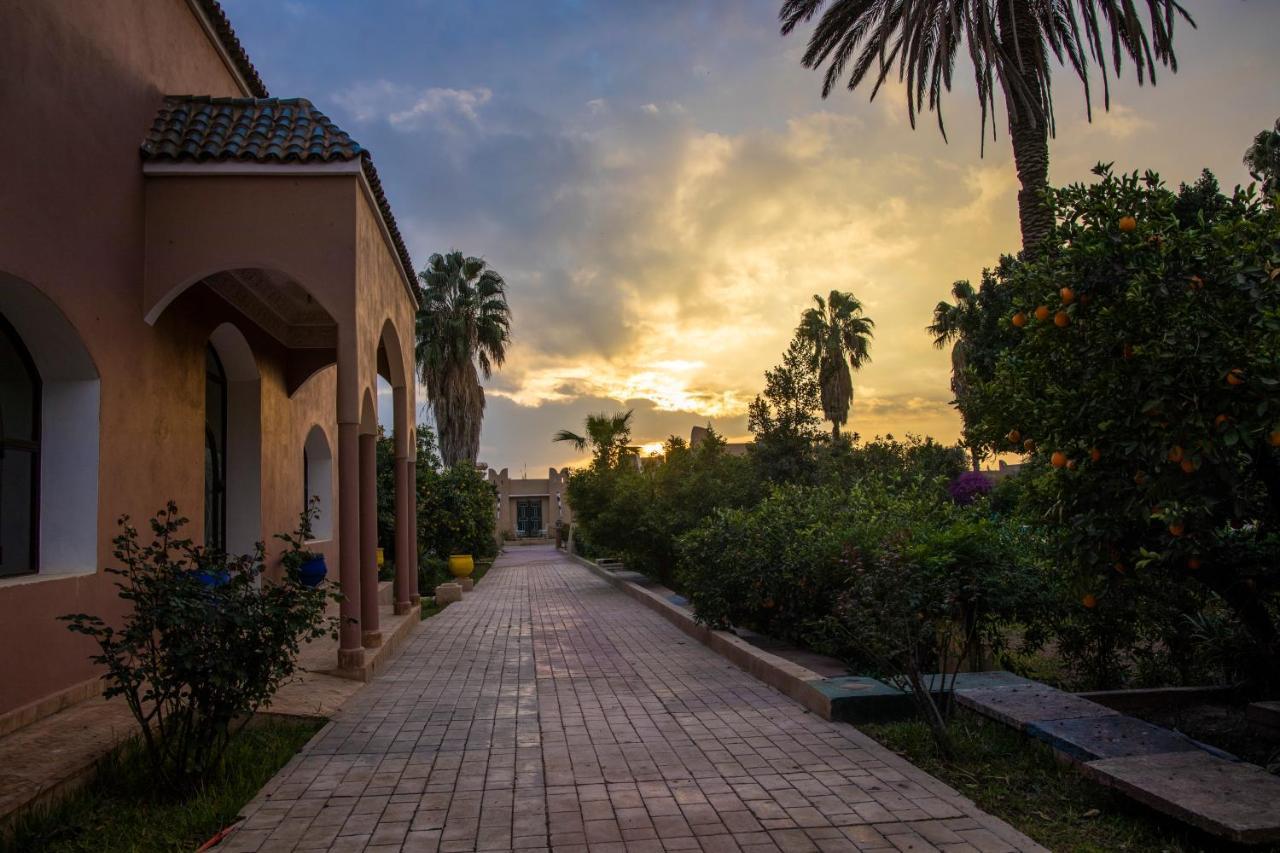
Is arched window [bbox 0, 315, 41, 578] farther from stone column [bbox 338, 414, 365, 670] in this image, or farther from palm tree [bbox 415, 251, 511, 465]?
palm tree [bbox 415, 251, 511, 465]

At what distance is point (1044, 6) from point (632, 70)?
20.0 ft

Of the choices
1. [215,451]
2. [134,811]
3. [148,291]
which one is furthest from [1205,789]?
[215,451]

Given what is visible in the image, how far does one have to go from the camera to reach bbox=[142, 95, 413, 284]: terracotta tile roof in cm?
817

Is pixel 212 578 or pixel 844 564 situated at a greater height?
pixel 212 578

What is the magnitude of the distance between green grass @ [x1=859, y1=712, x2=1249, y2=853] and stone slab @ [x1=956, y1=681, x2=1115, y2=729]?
138 millimetres

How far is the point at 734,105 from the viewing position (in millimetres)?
13172

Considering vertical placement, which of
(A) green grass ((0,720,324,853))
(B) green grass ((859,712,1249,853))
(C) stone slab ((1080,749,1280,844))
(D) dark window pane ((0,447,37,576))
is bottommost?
(B) green grass ((859,712,1249,853))

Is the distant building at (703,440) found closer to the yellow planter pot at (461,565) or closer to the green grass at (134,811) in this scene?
the yellow planter pot at (461,565)

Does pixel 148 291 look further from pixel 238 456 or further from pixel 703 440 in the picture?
pixel 703 440

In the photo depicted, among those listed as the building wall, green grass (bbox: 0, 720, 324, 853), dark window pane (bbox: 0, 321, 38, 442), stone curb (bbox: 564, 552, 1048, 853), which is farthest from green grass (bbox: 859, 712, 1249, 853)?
dark window pane (bbox: 0, 321, 38, 442)

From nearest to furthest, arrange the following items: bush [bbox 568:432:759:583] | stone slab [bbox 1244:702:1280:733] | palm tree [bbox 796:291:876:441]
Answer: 1. stone slab [bbox 1244:702:1280:733]
2. bush [bbox 568:432:759:583]
3. palm tree [bbox 796:291:876:441]

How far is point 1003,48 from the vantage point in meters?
13.0

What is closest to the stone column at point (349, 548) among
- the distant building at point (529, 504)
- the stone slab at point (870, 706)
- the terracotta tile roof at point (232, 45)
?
the stone slab at point (870, 706)

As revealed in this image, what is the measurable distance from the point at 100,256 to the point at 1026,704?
7.72m
